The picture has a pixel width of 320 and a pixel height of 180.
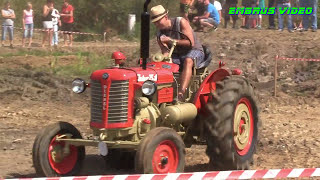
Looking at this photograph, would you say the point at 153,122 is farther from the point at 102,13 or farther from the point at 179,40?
the point at 102,13

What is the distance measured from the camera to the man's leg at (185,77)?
27.6 ft

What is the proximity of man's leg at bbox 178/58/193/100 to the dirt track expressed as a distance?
110cm

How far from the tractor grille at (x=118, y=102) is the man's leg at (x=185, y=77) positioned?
0.82 meters

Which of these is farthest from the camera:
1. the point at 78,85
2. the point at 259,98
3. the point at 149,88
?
the point at 259,98

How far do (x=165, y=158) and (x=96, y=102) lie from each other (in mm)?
989

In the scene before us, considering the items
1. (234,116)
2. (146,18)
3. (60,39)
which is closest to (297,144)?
(234,116)

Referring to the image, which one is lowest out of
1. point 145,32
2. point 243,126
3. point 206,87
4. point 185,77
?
point 243,126

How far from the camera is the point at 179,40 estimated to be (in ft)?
28.5

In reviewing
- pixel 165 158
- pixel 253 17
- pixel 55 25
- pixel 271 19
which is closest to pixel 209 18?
pixel 271 19

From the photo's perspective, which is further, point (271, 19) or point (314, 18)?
point (271, 19)

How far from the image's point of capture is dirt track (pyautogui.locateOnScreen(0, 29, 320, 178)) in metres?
9.53

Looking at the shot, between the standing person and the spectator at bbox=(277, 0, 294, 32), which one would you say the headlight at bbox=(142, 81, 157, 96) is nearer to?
the spectator at bbox=(277, 0, 294, 32)

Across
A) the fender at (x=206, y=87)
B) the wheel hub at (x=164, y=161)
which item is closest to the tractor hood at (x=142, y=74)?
the fender at (x=206, y=87)

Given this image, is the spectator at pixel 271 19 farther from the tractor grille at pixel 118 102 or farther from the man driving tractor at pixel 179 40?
the tractor grille at pixel 118 102
